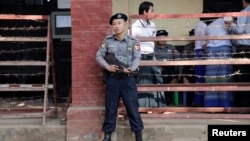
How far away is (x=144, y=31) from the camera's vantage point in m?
6.40

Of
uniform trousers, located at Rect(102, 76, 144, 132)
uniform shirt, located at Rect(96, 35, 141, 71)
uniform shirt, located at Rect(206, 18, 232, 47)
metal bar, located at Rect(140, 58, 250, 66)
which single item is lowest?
uniform trousers, located at Rect(102, 76, 144, 132)

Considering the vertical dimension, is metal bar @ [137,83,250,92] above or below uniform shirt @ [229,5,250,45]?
below

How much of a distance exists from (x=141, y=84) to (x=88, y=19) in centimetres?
124

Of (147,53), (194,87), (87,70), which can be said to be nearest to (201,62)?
(194,87)

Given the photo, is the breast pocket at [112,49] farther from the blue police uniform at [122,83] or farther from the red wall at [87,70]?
the red wall at [87,70]

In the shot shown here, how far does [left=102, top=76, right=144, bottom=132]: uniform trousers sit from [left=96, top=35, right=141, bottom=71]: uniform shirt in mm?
245

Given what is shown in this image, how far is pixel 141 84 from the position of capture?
21.0 feet

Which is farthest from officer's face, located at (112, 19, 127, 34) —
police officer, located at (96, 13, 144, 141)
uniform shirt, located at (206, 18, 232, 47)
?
uniform shirt, located at (206, 18, 232, 47)

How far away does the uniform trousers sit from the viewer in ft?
18.7

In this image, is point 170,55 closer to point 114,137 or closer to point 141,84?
point 141,84

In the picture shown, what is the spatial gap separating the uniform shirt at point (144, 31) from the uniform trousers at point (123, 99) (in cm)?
89

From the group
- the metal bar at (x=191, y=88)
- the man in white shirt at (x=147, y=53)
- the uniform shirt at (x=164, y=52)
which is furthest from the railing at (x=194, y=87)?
Answer: the uniform shirt at (x=164, y=52)

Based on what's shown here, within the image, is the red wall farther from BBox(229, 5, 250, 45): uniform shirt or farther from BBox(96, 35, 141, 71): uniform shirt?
BBox(229, 5, 250, 45): uniform shirt

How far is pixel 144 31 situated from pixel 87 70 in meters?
1.04
